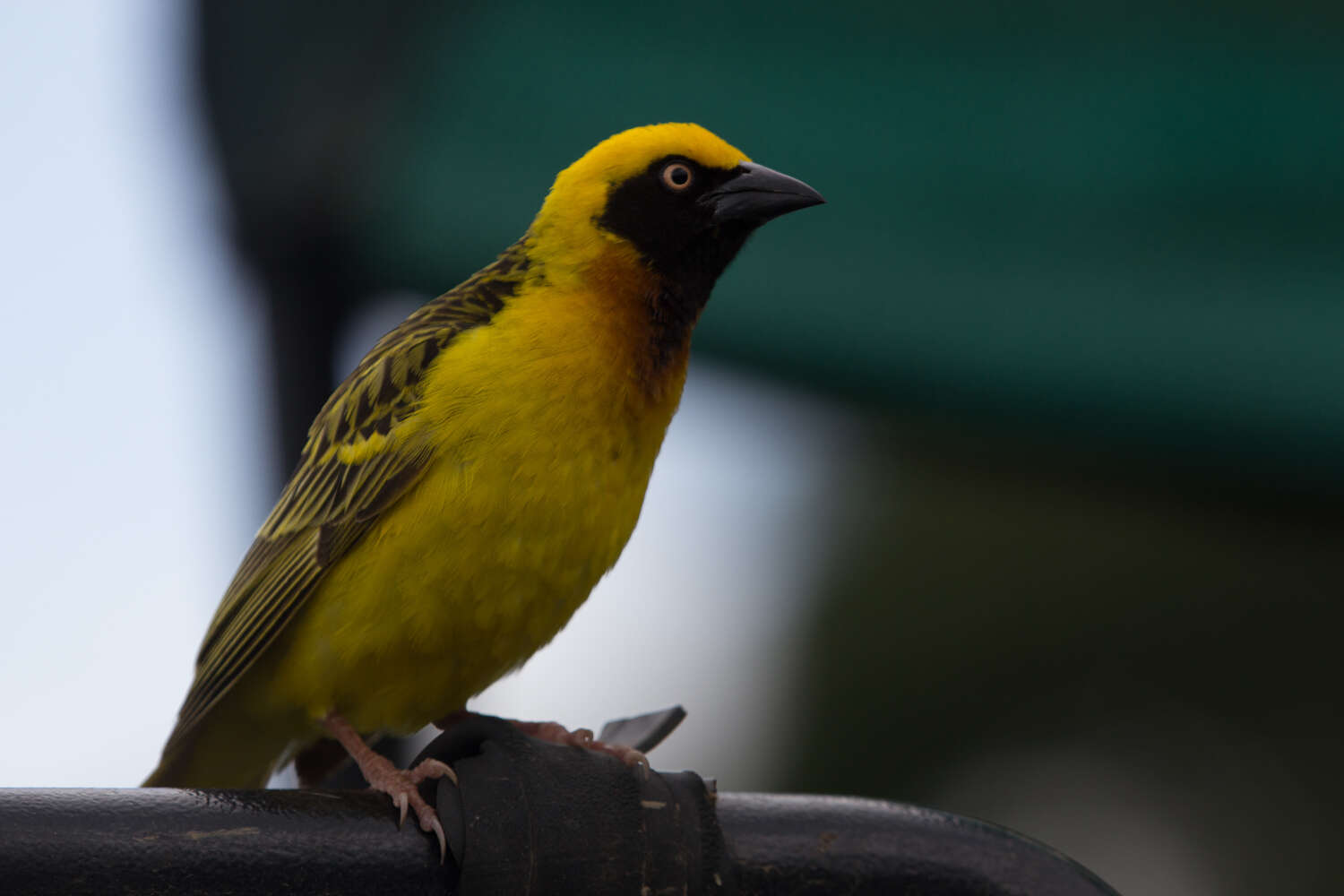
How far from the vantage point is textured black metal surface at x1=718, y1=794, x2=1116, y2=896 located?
6.47 ft

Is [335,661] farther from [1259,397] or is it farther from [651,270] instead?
[1259,397]

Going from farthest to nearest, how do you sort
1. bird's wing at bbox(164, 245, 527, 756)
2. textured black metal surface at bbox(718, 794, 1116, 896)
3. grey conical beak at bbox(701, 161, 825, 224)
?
1. grey conical beak at bbox(701, 161, 825, 224)
2. bird's wing at bbox(164, 245, 527, 756)
3. textured black metal surface at bbox(718, 794, 1116, 896)

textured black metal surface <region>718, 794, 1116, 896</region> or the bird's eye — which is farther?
the bird's eye

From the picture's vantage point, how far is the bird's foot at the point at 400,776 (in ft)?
6.34

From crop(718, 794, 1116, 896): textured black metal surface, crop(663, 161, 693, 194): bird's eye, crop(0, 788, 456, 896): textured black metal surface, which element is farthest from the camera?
crop(663, 161, 693, 194): bird's eye

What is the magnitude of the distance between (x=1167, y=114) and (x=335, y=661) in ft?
11.6

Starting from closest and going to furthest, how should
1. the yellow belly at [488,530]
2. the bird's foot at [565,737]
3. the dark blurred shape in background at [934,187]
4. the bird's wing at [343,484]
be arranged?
the bird's foot at [565,737] → the yellow belly at [488,530] → the bird's wing at [343,484] → the dark blurred shape in background at [934,187]

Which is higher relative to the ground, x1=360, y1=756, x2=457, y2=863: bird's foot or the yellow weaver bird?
the yellow weaver bird

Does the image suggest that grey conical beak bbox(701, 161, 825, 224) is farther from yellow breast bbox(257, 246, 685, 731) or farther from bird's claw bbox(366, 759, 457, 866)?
bird's claw bbox(366, 759, 457, 866)

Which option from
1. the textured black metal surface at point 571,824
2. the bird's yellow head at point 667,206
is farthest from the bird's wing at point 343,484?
the textured black metal surface at point 571,824

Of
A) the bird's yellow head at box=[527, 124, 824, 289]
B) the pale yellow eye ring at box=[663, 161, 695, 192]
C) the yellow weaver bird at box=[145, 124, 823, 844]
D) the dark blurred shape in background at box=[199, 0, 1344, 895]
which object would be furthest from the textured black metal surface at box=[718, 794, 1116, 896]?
the dark blurred shape in background at box=[199, 0, 1344, 895]

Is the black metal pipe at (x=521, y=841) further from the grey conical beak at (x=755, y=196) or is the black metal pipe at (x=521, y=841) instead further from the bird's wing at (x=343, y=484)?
the grey conical beak at (x=755, y=196)

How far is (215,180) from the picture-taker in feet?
13.3

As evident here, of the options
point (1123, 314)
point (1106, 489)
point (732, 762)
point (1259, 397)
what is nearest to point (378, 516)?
point (1123, 314)
